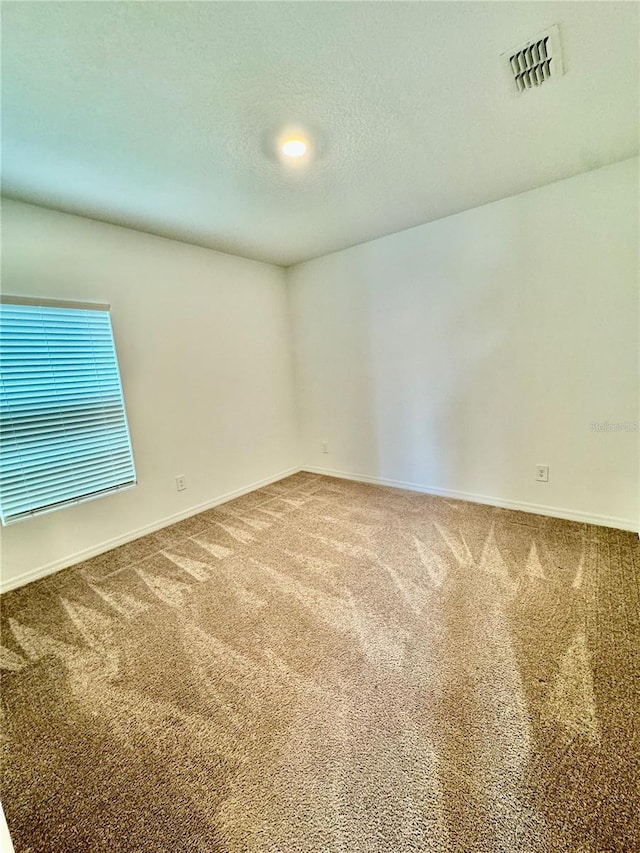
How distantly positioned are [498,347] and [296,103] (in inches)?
80.5

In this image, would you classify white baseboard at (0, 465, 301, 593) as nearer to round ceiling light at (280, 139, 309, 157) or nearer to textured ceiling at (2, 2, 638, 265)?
textured ceiling at (2, 2, 638, 265)

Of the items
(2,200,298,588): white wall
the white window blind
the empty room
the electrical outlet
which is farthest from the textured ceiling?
the electrical outlet

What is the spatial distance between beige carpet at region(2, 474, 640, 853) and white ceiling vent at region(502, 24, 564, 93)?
234 centimetres

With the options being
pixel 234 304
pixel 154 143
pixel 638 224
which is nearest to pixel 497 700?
pixel 638 224

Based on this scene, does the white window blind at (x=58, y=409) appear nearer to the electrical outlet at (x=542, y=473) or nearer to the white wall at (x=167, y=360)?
the white wall at (x=167, y=360)

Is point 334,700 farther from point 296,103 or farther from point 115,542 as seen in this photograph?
point 296,103

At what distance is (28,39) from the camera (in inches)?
44.3

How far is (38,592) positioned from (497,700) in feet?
8.28

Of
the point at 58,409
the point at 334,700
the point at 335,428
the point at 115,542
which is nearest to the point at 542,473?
the point at 335,428

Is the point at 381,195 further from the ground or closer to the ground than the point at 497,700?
further from the ground

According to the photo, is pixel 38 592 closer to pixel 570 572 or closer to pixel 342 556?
pixel 342 556

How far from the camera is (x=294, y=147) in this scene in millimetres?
1735

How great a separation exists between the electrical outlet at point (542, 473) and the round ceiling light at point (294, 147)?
2.59 metres

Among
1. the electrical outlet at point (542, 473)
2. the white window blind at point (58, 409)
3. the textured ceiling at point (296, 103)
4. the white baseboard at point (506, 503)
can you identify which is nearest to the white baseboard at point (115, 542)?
the white window blind at point (58, 409)
